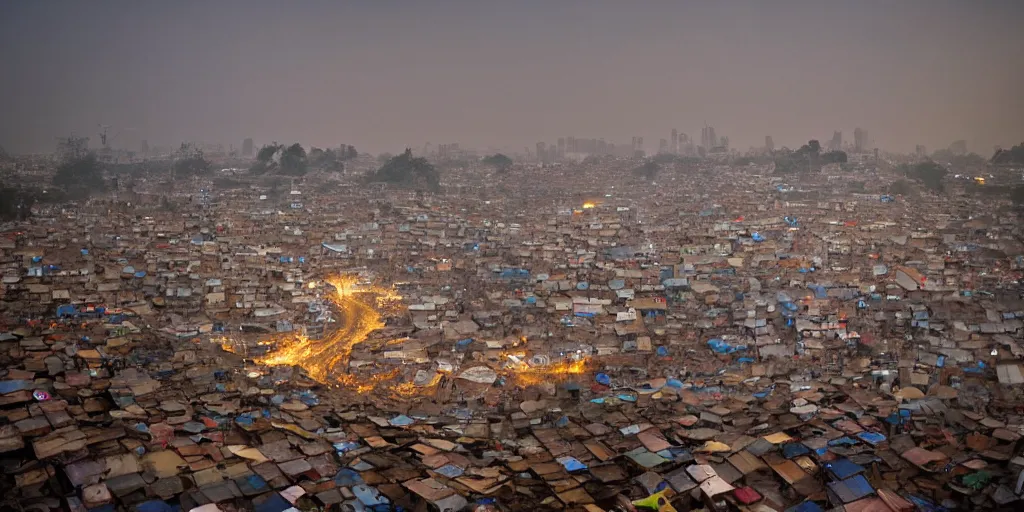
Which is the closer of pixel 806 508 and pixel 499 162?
pixel 806 508

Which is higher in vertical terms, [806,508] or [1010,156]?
[1010,156]

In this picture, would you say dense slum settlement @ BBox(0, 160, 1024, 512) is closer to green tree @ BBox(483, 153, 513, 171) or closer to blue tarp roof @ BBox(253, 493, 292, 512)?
blue tarp roof @ BBox(253, 493, 292, 512)

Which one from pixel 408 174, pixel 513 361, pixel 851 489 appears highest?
pixel 408 174

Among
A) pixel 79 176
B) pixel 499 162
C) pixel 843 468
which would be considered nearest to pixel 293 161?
pixel 79 176

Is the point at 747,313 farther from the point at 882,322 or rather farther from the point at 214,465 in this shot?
the point at 214,465

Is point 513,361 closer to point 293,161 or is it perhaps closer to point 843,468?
point 843,468

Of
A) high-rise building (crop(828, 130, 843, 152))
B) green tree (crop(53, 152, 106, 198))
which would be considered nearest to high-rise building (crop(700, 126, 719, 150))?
high-rise building (crop(828, 130, 843, 152))

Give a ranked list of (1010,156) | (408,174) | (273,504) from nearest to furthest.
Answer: (273,504) < (1010,156) < (408,174)

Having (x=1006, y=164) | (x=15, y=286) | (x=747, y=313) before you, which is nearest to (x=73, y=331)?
(x=15, y=286)
